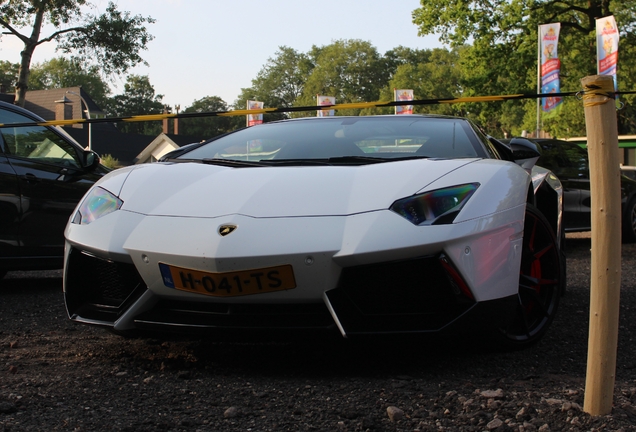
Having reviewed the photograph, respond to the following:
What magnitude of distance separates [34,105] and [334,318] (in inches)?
2919

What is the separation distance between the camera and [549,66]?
2636 centimetres

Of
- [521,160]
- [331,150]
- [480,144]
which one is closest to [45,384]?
[331,150]

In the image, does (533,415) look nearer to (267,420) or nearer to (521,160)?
(267,420)

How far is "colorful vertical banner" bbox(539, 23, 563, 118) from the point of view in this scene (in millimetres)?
25531

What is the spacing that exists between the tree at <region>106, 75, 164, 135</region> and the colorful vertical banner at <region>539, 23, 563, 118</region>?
294 ft

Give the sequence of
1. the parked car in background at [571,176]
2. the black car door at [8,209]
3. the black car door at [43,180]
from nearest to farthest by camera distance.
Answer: the black car door at [8,209]
the black car door at [43,180]
the parked car in background at [571,176]

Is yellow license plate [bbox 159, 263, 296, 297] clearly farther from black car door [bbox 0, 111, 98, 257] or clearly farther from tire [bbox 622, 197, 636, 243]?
tire [bbox 622, 197, 636, 243]

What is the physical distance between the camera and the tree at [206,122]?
352ft

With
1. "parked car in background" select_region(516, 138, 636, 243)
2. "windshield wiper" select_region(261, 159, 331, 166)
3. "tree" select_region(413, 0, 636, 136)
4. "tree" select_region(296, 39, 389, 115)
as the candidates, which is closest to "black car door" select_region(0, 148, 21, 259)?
"windshield wiper" select_region(261, 159, 331, 166)

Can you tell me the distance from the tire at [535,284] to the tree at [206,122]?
102141 millimetres

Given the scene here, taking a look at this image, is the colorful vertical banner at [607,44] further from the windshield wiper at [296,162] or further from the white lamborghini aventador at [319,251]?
the white lamborghini aventador at [319,251]

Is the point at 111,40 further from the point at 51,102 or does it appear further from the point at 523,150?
the point at 51,102

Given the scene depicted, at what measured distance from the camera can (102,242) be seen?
325 cm

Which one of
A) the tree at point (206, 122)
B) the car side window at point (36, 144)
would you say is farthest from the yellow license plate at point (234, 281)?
the tree at point (206, 122)
